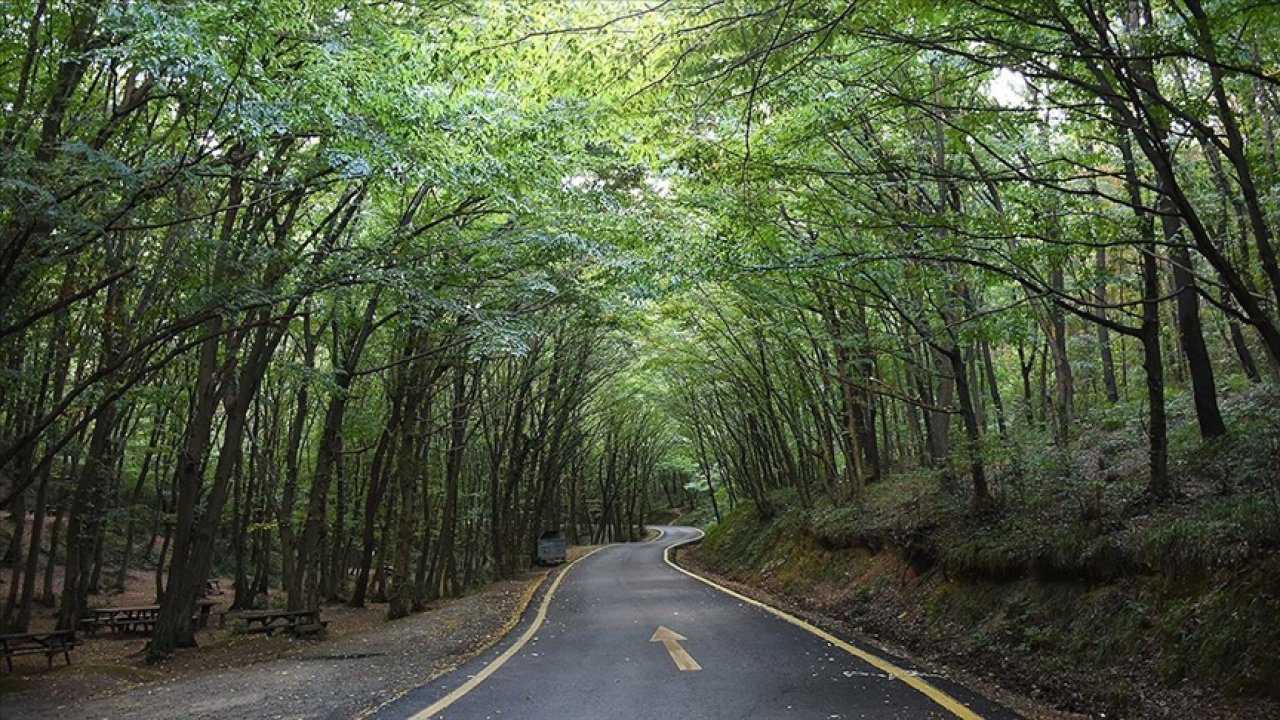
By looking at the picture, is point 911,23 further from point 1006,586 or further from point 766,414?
point 766,414

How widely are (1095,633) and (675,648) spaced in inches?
169

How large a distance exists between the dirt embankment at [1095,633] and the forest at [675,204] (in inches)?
9.3

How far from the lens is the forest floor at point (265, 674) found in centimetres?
670

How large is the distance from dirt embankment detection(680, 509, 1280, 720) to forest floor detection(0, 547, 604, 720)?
5.35m

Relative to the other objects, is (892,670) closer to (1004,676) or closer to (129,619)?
(1004,676)

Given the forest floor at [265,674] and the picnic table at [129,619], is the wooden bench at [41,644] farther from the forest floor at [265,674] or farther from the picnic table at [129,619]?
the picnic table at [129,619]

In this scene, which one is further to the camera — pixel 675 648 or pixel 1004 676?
pixel 675 648

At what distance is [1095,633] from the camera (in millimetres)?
5988

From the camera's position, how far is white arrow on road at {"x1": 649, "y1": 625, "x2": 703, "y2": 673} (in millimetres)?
7327

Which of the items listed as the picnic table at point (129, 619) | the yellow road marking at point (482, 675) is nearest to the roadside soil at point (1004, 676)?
the yellow road marking at point (482, 675)

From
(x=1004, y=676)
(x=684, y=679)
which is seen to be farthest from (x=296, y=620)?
(x=1004, y=676)

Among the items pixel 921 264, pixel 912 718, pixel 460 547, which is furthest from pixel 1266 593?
pixel 460 547

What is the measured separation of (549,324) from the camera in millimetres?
18297

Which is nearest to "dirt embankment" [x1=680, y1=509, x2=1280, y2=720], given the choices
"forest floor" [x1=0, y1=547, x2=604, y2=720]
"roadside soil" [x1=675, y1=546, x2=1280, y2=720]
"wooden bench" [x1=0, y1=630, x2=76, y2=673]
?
"roadside soil" [x1=675, y1=546, x2=1280, y2=720]
